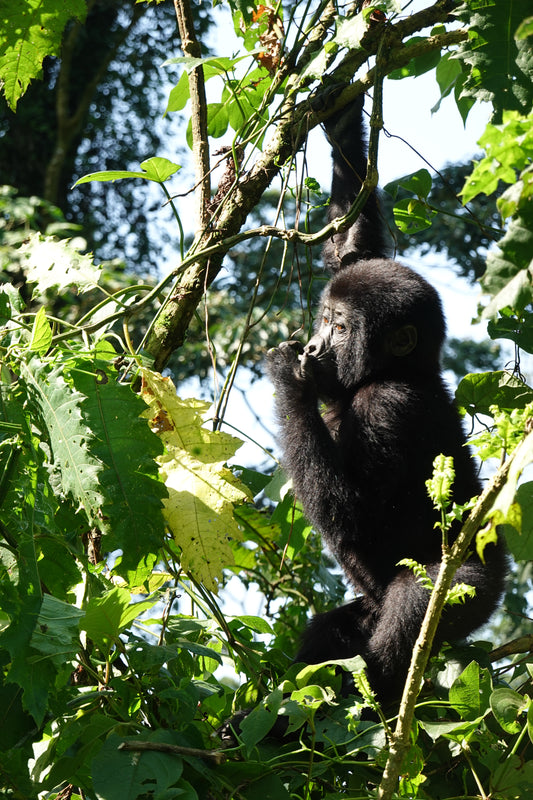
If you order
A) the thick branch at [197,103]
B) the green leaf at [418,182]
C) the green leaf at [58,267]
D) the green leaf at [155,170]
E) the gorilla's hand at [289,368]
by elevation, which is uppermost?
the thick branch at [197,103]

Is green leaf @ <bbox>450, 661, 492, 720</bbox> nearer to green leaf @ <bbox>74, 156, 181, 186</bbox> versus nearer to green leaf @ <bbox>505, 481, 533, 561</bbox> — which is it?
green leaf @ <bbox>505, 481, 533, 561</bbox>

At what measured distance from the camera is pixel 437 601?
4.09 feet

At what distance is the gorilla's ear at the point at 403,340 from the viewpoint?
9.80ft

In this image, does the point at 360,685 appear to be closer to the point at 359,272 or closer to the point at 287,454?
the point at 287,454

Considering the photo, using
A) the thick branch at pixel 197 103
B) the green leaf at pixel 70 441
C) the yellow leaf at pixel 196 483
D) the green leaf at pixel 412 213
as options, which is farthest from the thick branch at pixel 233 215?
the green leaf at pixel 70 441

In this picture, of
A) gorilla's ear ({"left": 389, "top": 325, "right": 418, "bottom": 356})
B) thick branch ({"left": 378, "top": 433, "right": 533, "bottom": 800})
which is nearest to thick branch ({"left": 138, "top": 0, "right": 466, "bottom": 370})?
gorilla's ear ({"left": 389, "top": 325, "right": 418, "bottom": 356})

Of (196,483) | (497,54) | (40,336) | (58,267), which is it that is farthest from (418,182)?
(40,336)

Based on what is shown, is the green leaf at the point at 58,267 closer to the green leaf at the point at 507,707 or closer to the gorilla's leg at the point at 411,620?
the gorilla's leg at the point at 411,620

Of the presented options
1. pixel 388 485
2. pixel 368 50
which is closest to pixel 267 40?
pixel 368 50

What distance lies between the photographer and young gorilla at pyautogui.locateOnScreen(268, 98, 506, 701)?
2598 mm

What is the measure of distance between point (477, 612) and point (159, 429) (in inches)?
45.5

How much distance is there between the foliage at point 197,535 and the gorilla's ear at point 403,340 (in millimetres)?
557

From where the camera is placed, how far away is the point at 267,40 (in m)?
2.62

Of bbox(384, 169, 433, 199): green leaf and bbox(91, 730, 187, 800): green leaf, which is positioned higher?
bbox(384, 169, 433, 199): green leaf
